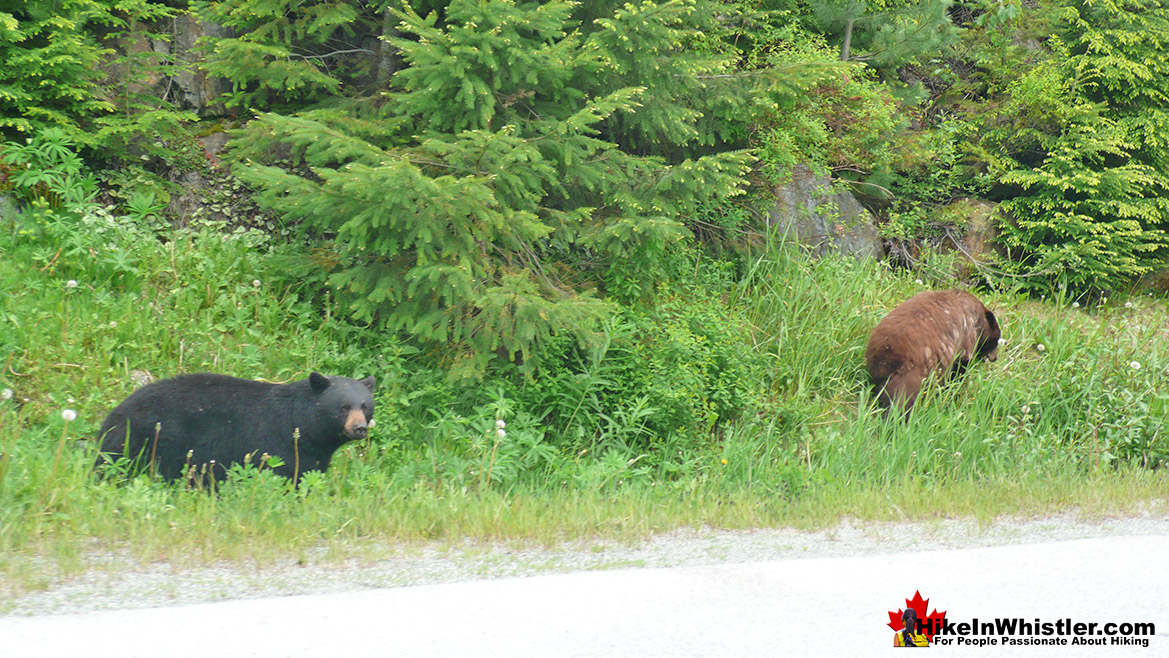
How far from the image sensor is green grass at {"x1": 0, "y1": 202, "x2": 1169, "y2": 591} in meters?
4.52

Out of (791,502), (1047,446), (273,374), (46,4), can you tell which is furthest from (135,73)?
(1047,446)

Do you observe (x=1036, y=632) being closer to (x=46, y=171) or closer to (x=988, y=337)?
(x=988, y=337)

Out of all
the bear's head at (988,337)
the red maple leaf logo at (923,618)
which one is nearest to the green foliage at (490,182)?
the bear's head at (988,337)

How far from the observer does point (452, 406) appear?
691 centimetres

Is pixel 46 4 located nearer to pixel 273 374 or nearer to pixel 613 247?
pixel 273 374

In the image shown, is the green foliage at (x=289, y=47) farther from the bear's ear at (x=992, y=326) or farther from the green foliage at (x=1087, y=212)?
the green foliage at (x=1087, y=212)

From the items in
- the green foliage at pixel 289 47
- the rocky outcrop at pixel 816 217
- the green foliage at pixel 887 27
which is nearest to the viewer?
the green foliage at pixel 289 47

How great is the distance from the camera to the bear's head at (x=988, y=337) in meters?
8.52

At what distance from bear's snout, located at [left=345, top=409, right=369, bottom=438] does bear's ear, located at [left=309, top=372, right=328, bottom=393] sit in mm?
317

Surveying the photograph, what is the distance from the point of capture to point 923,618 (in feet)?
11.9

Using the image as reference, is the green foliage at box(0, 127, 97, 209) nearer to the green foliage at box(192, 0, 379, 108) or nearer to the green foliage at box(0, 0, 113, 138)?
the green foliage at box(0, 0, 113, 138)

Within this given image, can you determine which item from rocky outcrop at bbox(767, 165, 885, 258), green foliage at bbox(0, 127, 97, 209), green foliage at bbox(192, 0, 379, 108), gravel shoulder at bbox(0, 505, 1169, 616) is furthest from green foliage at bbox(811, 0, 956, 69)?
green foliage at bbox(0, 127, 97, 209)

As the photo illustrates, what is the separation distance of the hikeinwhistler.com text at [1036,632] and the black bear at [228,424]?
10.7 ft

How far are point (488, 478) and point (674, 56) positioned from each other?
4240mm
